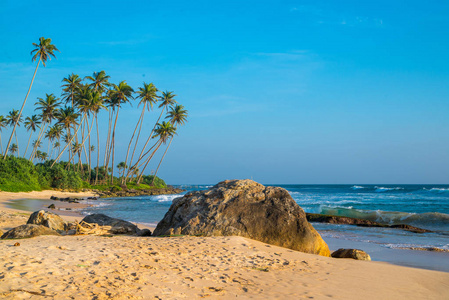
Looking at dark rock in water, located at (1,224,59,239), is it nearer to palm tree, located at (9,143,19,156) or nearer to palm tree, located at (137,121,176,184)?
palm tree, located at (137,121,176,184)

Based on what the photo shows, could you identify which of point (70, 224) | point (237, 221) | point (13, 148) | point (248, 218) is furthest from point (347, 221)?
point (13, 148)

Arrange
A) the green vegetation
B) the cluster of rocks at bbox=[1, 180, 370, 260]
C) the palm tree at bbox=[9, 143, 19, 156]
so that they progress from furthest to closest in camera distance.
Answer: the palm tree at bbox=[9, 143, 19, 156] → the green vegetation → the cluster of rocks at bbox=[1, 180, 370, 260]

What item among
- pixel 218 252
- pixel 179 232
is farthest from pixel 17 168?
pixel 218 252

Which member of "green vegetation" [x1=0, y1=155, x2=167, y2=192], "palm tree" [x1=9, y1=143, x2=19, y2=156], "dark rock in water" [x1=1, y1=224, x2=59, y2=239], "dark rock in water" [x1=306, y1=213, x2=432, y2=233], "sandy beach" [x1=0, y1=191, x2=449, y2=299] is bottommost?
"dark rock in water" [x1=306, y1=213, x2=432, y2=233]

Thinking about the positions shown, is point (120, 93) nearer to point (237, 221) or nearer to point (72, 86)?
point (72, 86)

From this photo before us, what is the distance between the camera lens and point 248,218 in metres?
8.86

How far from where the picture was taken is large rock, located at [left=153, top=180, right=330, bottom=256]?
850cm

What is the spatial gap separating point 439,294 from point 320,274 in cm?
186

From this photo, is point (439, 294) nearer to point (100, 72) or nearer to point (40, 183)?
point (40, 183)

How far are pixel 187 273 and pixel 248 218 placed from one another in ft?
12.6

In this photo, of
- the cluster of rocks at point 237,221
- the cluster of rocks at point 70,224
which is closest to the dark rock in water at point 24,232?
the cluster of rocks at point 237,221

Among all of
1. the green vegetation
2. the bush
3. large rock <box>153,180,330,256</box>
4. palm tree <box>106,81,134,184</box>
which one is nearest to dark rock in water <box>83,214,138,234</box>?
large rock <box>153,180,330,256</box>

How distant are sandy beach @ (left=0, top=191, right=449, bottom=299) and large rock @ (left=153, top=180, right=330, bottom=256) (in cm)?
101

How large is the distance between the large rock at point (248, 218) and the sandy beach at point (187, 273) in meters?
1.01
